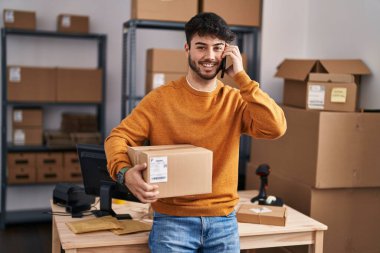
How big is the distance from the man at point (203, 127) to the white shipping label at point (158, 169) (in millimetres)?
147

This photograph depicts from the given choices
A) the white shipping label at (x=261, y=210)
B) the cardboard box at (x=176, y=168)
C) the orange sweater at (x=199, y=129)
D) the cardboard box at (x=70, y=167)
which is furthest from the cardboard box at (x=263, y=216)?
the cardboard box at (x=70, y=167)

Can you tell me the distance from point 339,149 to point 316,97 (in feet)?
1.04

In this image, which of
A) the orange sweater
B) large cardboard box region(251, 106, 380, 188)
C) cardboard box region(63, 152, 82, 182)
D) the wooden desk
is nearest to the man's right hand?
the orange sweater

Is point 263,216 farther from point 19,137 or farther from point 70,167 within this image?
point 19,137

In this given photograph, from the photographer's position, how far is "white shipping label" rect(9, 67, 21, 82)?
4.59 meters

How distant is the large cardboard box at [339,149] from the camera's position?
9.14 feet

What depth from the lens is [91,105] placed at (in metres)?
5.22

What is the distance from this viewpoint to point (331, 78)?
9.51 ft

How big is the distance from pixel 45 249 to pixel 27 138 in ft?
3.55

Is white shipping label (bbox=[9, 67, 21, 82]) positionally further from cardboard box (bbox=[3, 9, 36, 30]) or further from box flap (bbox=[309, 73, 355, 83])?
box flap (bbox=[309, 73, 355, 83])

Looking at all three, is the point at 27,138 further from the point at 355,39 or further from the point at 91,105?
the point at 355,39

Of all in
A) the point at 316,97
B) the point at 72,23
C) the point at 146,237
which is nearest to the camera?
the point at 146,237

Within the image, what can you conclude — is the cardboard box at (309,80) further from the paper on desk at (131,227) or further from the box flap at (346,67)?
the paper on desk at (131,227)

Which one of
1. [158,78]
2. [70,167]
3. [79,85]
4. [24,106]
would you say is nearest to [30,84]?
[24,106]
